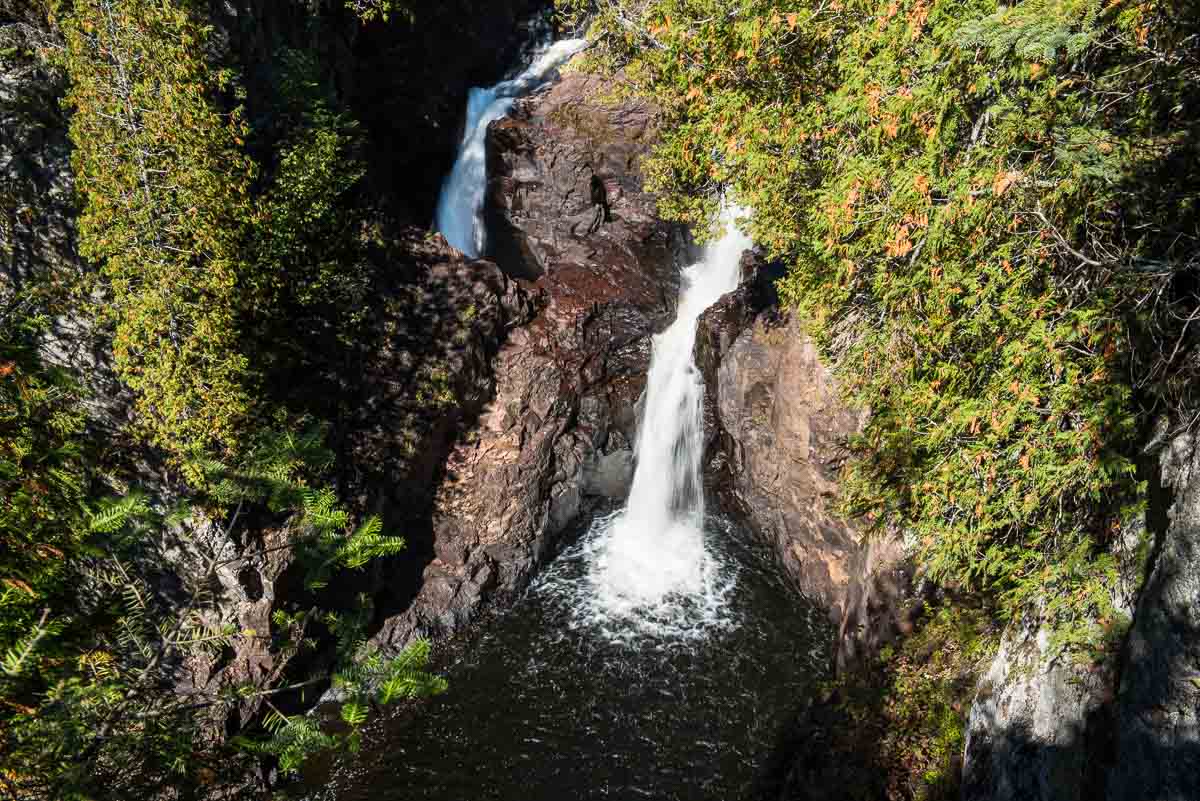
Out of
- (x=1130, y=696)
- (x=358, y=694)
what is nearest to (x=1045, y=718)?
(x=1130, y=696)

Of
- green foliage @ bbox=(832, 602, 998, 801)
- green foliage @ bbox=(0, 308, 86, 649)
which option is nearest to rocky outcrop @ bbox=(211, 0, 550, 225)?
green foliage @ bbox=(0, 308, 86, 649)

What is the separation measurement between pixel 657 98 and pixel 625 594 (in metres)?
11.3

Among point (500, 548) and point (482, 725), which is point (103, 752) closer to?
point (482, 725)

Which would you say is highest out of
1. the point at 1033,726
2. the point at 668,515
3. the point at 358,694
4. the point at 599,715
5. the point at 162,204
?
the point at 162,204

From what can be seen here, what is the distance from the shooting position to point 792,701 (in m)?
12.1

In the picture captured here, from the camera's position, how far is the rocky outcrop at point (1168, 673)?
151 inches

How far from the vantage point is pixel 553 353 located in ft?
57.0

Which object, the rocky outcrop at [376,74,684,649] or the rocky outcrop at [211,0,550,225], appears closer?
the rocky outcrop at [211,0,550,225]

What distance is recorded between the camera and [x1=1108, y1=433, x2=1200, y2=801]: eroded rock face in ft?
12.6

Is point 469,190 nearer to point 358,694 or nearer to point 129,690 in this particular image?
point 358,694

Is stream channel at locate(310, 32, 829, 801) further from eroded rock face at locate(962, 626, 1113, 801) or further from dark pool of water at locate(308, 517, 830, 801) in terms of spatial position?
eroded rock face at locate(962, 626, 1113, 801)

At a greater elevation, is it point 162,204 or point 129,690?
point 162,204

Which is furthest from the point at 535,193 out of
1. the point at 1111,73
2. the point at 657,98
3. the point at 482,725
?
the point at 1111,73

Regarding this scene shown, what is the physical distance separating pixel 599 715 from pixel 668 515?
6338mm
